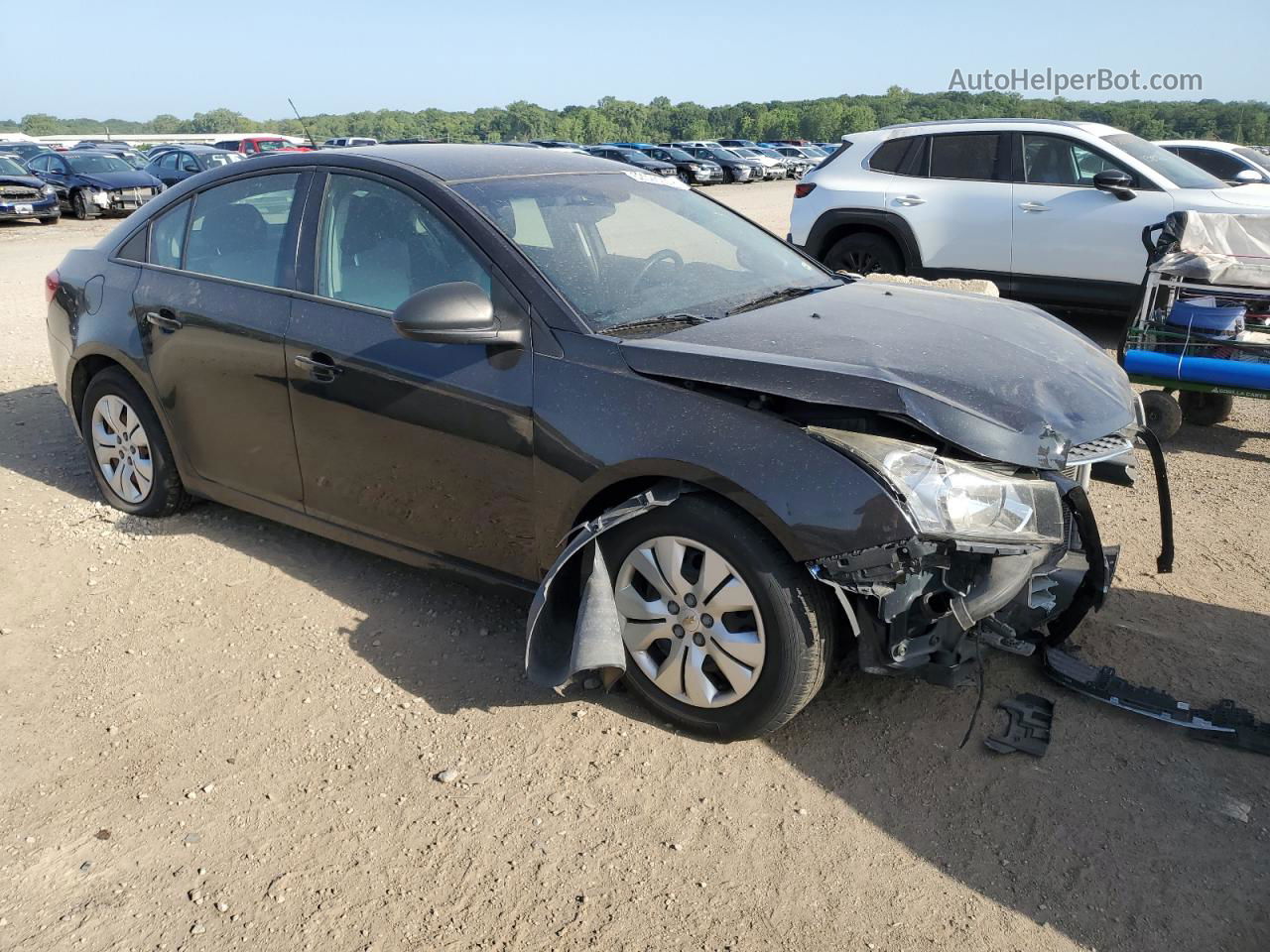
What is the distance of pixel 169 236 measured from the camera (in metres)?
4.72

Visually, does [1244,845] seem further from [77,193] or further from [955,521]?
[77,193]

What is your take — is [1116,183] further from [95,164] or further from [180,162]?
[180,162]

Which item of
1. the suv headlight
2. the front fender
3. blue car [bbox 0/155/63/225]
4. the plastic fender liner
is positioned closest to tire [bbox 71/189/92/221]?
blue car [bbox 0/155/63/225]

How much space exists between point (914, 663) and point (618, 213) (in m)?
2.11

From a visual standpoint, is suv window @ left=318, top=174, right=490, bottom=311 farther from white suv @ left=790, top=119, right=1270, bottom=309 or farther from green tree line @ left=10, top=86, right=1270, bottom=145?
green tree line @ left=10, top=86, right=1270, bottom=145

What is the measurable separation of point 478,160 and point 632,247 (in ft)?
2.44

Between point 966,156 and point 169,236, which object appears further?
point 966,156

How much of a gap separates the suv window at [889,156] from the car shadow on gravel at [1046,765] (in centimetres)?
653

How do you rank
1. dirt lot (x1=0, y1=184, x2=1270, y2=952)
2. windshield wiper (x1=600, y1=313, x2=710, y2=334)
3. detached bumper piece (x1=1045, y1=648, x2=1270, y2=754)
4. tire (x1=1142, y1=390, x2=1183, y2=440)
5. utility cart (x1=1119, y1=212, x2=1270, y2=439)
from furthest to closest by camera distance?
1. tire (x1=1142, y1=390, x2=1183, y2=440)
2. utility cart (x1=1119, y1=212, x2=1270, y2=439)
3. windshield wiper (x1=600, y1=313, x2=710, y2=334)
4. detached bumper piece (x1=1045, y1=648, x2=1270, y2=754)
5. dirt lot (x1=0, y1=184, x2=1270, y2=952)

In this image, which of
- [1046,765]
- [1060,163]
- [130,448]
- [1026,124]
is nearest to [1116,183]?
[1060,163]

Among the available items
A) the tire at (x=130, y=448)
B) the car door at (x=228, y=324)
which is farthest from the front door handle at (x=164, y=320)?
the tire at (x=130, y=448)

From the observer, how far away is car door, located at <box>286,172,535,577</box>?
3.50m

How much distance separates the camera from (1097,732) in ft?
10.9

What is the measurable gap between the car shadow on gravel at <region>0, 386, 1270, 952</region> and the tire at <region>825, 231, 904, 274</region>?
6092 millimetres
